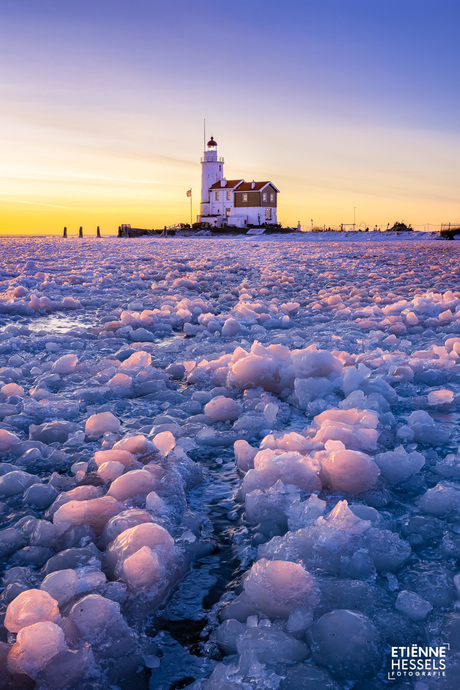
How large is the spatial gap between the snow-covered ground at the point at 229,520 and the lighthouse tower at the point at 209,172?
63069mm

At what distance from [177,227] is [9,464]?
66432mm

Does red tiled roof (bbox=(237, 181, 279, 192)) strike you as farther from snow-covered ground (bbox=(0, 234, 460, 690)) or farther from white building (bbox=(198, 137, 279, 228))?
snow-covered ground (bbox=(0, 234, 460, 690))

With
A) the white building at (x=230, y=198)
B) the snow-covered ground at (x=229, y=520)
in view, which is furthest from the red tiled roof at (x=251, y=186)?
the snow-covered ground at (x=229, y=520)

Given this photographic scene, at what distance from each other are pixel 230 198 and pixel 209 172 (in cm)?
471

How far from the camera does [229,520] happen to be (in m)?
1.96

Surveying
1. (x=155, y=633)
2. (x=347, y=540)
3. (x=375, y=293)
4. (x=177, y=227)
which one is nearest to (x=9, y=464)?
(x=155, y=633)

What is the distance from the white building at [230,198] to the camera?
61.8 m

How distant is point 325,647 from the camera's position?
128cm

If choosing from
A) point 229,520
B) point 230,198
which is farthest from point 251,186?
point 229,520

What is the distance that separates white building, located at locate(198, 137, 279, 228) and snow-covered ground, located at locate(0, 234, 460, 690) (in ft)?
197

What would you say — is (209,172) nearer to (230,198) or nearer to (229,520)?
(230,198)

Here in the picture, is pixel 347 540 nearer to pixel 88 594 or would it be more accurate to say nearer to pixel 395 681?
pixel 395 681

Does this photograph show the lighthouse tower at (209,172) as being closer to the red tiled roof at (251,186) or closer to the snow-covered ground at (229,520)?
the red tiled roof at (251,186)

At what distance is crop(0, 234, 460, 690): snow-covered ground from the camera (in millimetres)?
1278
